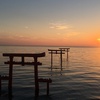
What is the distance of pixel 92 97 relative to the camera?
1717 cm

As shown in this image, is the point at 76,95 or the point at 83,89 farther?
Result: the point at 83,89

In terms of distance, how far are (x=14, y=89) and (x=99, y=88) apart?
8.86m

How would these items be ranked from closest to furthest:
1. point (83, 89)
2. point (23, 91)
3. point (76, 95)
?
point (76, 95) → point (23, 91) → point (83, 89)

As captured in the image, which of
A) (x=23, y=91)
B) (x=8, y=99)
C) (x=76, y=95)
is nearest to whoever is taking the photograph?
(x=8, y=99)

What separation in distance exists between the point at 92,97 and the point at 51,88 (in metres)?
4.79

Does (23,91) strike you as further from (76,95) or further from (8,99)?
(76,95)

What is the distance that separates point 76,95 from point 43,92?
122 inches

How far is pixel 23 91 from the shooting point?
18.8 metres

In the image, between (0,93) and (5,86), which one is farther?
(5,86)

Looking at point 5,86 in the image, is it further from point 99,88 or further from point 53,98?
point 99,88

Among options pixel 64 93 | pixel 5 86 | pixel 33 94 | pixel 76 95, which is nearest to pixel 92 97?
pixel 76 95

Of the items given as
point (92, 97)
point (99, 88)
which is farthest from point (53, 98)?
point (99, 88)

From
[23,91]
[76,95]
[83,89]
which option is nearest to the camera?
[76,95]

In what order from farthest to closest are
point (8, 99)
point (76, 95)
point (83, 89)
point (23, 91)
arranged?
1. point (83, 89)
2. point (23, 91)
3. point (76, 95)
4. point (8, 99)
